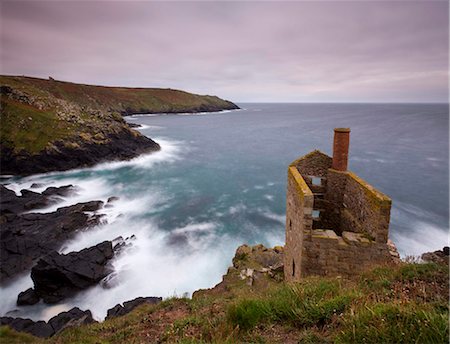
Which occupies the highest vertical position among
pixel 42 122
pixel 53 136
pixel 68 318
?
pixel 42 122

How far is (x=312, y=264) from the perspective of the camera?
9.62m

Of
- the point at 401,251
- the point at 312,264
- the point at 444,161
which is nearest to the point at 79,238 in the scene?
the point at 312,264

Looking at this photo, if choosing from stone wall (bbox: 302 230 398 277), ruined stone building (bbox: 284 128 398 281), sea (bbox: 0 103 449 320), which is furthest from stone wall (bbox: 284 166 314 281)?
sea (bbox: 0 103 449 320)

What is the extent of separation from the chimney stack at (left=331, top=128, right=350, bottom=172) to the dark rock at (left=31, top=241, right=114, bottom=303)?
14.8 metres

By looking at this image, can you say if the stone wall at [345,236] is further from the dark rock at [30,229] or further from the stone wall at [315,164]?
the dark rock at [30,229]

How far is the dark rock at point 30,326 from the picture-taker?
37.9 ft

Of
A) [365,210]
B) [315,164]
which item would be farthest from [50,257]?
[365,210]

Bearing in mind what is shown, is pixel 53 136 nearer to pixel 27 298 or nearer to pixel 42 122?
pixel 42 122

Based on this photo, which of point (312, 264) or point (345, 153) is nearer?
point (312, 264)

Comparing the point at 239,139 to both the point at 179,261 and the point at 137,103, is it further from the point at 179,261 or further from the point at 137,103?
the point at 137,103

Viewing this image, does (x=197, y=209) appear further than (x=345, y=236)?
Yes

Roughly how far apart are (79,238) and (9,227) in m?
5.18

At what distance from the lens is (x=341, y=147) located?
475 inches

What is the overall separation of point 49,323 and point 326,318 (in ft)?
42.5
